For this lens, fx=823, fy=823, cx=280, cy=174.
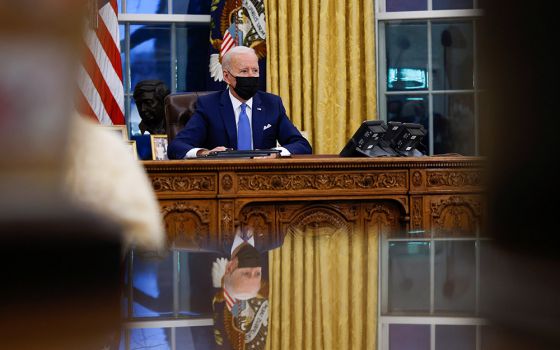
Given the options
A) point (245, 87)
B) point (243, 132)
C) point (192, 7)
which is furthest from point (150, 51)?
point (243, 132)

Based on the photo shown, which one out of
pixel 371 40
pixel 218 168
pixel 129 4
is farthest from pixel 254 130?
pixel 129 4

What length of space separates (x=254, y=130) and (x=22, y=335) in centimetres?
429

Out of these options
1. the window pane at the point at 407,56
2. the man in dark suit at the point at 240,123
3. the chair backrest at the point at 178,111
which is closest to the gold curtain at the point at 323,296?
the man in dark suit at the point at 240,123

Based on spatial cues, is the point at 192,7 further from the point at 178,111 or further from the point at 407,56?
the point at 178,111

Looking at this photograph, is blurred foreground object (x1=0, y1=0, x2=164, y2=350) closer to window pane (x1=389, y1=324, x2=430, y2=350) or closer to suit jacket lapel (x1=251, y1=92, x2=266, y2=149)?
window pane (x1=389, y1=324, x2=430, y2=350)

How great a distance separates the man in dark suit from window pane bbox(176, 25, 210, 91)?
199cm

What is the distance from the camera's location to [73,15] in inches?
6.1

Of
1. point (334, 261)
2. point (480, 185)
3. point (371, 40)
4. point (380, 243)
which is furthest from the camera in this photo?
point (371, 40)

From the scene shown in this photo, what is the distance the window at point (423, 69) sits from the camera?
6.60 m

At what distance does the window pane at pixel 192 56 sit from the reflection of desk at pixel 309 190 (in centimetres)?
256

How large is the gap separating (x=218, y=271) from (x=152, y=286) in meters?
0.05

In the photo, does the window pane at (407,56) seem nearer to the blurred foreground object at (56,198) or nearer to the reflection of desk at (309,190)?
the reflection of desk at (309,190)

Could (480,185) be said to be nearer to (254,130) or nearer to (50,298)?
(50,298)

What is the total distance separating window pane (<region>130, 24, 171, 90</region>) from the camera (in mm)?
6570
